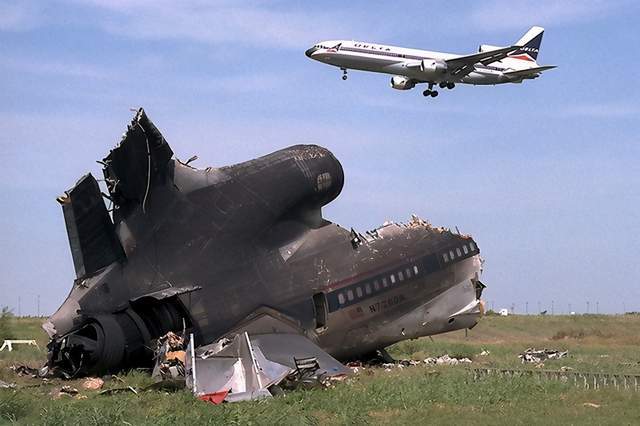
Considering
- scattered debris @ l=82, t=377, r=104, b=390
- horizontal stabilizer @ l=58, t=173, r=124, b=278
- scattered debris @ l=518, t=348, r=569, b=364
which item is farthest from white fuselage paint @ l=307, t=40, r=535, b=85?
scattered debris @ l=82, t=377, r=104, b=390

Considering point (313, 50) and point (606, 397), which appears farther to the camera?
point (313, 50)

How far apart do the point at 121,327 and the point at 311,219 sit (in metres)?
6.76

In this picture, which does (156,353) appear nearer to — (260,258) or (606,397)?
(260,258)

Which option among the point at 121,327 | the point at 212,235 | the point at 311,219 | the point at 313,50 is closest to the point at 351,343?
the point at 311,219

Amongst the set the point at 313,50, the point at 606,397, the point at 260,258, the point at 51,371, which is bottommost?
the point at 606,397

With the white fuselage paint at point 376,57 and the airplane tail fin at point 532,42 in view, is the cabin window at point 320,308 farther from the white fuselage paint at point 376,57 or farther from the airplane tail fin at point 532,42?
the airplane tail fin at point 532,42

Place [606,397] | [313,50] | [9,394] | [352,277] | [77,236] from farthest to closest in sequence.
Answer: [313,50], [352,277], [77,236], [606,397], [9,394]

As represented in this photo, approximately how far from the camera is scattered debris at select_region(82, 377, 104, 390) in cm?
2127

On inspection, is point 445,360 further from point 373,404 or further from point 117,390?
point 117,390

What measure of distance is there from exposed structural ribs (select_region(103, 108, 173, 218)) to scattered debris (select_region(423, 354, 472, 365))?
11.9 m

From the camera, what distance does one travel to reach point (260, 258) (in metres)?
24.9

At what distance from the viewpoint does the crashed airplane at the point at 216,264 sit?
23078mm

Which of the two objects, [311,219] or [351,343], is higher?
[311,219]

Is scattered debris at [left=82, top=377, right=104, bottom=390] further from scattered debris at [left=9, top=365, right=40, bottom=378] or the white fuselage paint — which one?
the white fuselage paint
